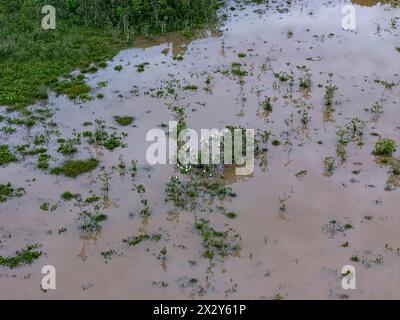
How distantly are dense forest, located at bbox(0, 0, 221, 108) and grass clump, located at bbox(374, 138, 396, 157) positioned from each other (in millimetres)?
13940

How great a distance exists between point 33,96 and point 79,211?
852 centimetres

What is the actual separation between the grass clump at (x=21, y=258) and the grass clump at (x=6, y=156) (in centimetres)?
491

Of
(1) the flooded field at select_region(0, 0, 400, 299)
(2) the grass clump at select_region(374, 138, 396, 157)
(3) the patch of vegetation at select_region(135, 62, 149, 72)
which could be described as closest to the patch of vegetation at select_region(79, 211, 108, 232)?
(1) the flooded field at select_region(0, 0, 400, 299)

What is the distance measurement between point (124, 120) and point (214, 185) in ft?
18.9

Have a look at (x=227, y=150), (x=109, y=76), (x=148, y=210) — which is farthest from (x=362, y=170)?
(x=109, y=76)

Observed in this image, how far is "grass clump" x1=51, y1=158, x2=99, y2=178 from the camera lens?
736 inches

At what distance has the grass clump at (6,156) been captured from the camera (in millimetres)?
19234

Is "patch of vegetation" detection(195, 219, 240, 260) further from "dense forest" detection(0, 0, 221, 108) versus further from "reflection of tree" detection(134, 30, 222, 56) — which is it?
"reflection of tree" detection(134, 30, 222, 56)

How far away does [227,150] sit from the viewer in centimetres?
1927

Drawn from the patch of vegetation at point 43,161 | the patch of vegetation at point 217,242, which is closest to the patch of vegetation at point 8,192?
the patch of vegetation at point 43,161

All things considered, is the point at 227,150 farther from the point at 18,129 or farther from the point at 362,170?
the point at 18,129

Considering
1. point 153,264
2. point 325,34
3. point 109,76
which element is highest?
point 325,34

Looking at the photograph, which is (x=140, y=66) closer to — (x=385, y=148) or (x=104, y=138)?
(x=104, y=138)

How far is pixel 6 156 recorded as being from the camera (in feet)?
63.8
